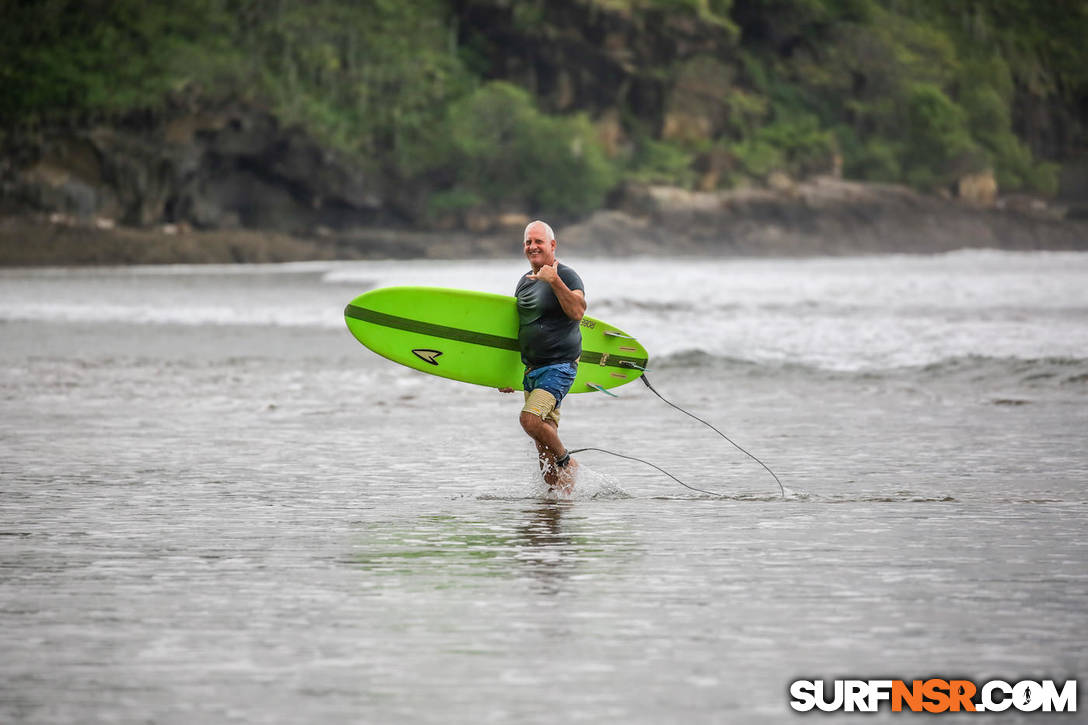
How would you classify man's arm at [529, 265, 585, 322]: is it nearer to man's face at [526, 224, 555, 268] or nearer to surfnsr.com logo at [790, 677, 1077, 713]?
man's face at [526, 224, 555, 268]

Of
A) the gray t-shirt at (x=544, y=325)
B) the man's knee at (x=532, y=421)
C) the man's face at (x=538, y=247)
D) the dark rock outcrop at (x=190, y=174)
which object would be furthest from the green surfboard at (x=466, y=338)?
the dark rock outcrop at (x=190, y=174)

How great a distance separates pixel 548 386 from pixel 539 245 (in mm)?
810

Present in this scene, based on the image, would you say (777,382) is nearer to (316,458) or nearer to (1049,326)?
(316,458)

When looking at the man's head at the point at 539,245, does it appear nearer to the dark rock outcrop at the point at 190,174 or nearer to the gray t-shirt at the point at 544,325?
the gray t-shirt at the point at 544,325

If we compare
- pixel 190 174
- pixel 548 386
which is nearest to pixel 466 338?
pixel 548 386

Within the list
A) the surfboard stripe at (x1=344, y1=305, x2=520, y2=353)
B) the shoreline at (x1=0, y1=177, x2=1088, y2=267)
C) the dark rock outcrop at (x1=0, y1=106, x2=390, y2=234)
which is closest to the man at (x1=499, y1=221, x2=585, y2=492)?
the surfboard stripe at (x1=344, y1=305, x2=520, y2=353)

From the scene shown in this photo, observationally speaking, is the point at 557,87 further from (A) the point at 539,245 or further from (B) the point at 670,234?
(A) the point at 539,245

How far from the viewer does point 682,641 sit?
556 cm

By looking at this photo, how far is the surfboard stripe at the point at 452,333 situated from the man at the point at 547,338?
898 millimetres

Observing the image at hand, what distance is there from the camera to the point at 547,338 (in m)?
8.99

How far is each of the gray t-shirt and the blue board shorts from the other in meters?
0.04

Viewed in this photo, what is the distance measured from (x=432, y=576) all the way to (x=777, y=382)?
39.3 ft

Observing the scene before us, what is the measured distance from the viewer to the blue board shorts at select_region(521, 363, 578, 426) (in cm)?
898

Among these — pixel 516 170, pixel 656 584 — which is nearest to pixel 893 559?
pixel 656 584
